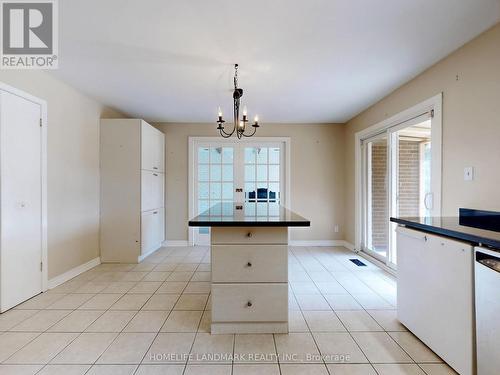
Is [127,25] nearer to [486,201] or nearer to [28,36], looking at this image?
[28,36]

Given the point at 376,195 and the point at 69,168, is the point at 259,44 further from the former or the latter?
the point at 376,195

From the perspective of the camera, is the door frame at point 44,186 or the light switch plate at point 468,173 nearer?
the light switch plate at point 468,173

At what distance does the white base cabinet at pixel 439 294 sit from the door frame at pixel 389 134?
2.85ft

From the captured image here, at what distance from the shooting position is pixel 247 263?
69.6 inches

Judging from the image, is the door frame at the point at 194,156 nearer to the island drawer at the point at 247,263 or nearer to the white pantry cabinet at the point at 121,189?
the white pantry cabinet at the point at 121,189

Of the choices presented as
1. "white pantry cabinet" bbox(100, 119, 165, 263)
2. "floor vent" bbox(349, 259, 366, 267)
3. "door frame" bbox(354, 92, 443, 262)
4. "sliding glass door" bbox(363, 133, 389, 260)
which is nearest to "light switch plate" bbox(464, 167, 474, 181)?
"door frame" bbox(354, 92, 443, 262)

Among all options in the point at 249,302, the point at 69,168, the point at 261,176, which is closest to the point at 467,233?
the point at 249,302

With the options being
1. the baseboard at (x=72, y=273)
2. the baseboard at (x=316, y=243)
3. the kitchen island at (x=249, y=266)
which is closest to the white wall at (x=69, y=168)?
the baseboard at (x=72, y=273)

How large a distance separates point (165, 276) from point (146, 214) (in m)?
1.14

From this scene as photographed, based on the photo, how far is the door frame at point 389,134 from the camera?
228 centimetres

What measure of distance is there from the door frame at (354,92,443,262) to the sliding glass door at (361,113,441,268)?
0.02 meters

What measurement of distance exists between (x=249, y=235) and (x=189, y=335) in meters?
0.90

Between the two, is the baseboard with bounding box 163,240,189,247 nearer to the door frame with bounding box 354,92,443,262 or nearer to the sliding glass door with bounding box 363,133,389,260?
the door frame with bounding box 354,92,443,262

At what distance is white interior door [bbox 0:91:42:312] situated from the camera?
2.15 metres
